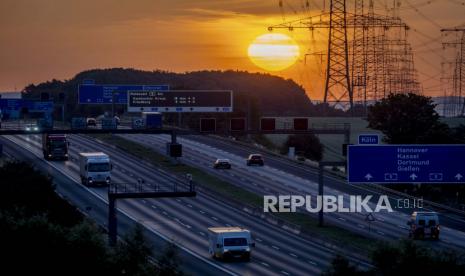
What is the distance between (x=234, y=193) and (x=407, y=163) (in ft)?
109

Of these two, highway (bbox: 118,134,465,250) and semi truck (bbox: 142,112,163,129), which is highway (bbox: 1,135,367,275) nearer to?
highway (bbox: 118,134,465,250)

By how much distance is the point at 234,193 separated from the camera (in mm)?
86438

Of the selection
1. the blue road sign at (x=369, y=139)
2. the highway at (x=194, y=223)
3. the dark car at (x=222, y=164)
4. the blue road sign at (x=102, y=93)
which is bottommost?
the highway at (x=194, y=223)

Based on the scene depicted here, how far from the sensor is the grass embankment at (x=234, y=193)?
6390 cm

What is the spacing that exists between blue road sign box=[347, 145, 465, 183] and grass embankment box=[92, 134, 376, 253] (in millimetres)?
3958

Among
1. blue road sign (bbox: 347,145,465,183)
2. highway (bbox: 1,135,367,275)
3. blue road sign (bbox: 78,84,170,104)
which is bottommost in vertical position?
highway (bbox: 1,135,367,275)

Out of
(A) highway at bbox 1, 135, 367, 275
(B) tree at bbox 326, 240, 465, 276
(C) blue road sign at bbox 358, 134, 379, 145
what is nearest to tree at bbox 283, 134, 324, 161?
(A) highway at bbox 1, 135, 367, 275

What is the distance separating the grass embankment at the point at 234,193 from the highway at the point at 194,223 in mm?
1312

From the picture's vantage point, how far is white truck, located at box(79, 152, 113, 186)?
286ft

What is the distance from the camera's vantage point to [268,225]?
236 feet

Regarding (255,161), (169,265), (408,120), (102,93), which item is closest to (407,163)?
(169,265)

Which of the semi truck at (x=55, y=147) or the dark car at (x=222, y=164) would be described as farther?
the semi truck at (x=55, y=147)

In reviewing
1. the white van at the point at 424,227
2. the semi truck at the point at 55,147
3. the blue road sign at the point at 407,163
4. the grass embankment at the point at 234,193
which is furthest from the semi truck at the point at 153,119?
the blue road sign at the point at 407,163

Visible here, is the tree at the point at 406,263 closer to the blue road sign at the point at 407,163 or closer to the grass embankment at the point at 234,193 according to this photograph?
the grass embankment at the point at 234,193
